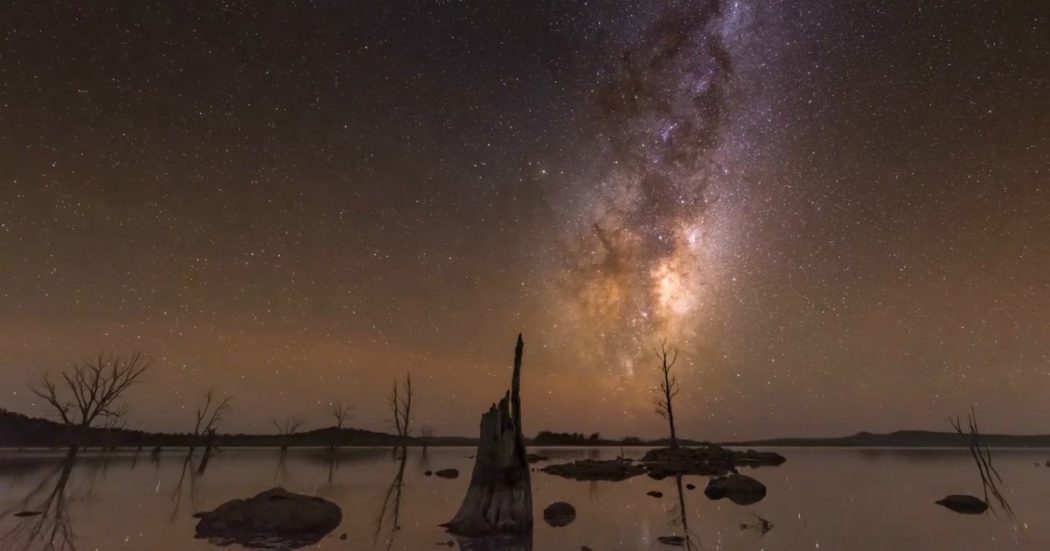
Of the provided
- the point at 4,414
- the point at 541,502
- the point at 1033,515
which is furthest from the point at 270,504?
the point at 4,414

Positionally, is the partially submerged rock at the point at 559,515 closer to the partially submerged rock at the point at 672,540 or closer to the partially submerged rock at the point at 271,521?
the partially submerged rock at the point at 672,540

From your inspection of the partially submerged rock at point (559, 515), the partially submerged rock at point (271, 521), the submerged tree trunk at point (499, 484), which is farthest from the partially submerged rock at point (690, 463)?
the partially submerged rock at point (271, 521)

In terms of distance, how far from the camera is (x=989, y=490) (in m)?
43.0

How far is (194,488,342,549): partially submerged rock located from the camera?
1919cm

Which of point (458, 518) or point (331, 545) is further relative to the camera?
point (458, 518)

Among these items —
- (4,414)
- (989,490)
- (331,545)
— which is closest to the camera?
(331,545)

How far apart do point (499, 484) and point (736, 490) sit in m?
20.1

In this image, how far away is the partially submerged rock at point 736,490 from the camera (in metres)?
32.5

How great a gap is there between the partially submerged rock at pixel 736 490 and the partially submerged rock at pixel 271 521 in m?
22.7

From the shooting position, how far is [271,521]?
2030cm

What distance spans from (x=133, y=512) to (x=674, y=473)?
150 ft

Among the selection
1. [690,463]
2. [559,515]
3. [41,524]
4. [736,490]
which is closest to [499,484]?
[559,515]

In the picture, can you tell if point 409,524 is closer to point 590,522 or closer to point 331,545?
point 331,545

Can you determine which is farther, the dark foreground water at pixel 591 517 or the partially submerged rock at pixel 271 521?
the partially submerged rock at pixel 271 521
